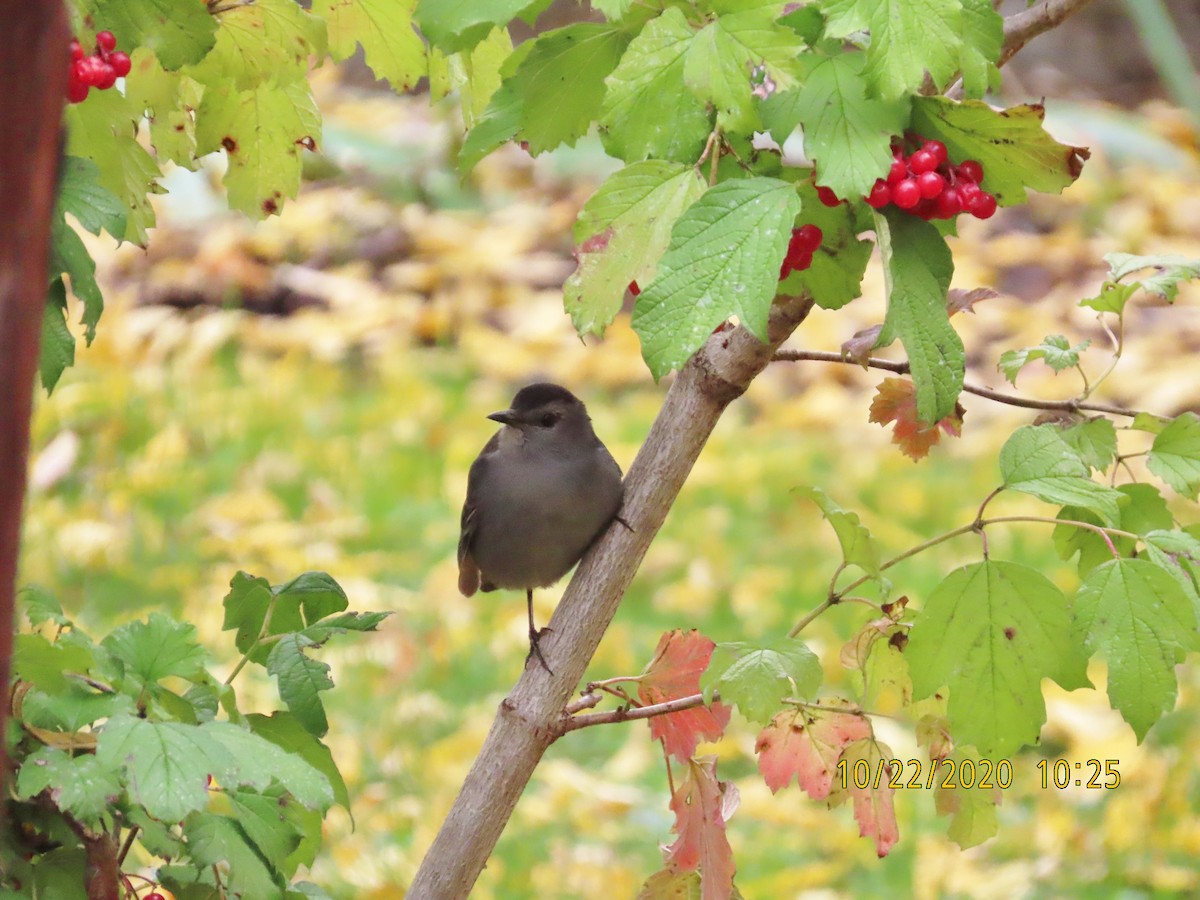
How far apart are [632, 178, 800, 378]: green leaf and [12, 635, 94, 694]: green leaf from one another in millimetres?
558

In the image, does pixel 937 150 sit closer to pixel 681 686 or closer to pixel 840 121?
pixel 840 121

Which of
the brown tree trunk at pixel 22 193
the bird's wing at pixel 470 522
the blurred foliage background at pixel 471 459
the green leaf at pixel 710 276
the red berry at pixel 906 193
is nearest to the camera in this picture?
the brown tree trunk at pixel 22 193

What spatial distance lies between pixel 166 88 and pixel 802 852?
266 centimetres

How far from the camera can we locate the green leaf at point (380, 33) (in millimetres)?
1568

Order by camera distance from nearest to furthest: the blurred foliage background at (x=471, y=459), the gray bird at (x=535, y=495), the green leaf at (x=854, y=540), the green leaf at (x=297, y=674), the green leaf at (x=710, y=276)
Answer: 1. the green leaf at (x=710, y=276)
2. the green leaf at (x=297, y=674)
3. the green leaf at (x=854, y=540)
4. the gray bird at (x=535, y=495)
5. the blurred foliage background at (x=471, y=459)

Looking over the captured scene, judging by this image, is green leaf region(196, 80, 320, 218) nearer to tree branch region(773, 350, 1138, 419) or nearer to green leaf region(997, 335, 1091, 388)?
tree branch region(773, 350, 1138, 419)

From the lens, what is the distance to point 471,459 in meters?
5.24

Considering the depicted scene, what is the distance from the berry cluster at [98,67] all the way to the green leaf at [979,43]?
31.3 inches

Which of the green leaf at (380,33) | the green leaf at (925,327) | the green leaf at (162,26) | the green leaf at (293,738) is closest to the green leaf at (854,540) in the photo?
the green leaf at (925,327)

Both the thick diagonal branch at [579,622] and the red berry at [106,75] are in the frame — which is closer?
the red berry at [106,75]

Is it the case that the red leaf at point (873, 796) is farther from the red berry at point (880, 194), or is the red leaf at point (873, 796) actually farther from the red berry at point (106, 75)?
the red berry at point (106, 75)

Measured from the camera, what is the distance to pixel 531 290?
6934mm

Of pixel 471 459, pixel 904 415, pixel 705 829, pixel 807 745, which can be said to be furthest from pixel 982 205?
pixel 471 459

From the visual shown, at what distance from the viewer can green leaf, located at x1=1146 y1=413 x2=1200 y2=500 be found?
4.83 ft
